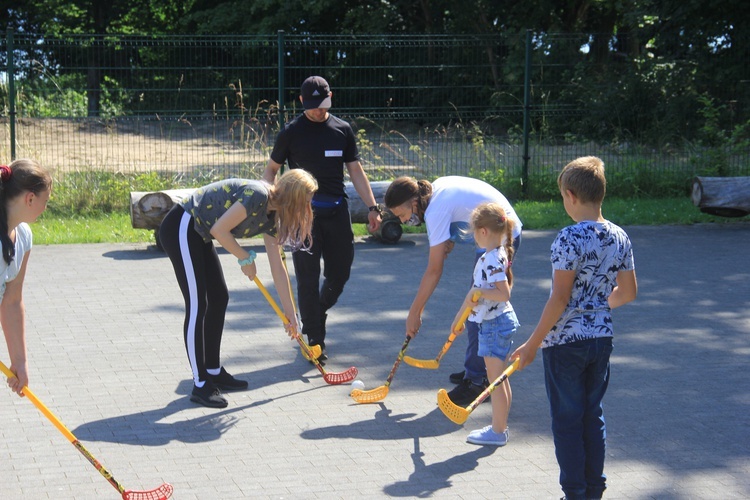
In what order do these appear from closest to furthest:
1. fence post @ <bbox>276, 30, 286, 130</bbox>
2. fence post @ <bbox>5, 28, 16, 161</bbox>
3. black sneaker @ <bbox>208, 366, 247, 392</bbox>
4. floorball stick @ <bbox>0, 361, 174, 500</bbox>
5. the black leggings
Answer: floorball stick @ <bbox>0, 361, 174, 500</bbox>
the black leggings
black sneaker @ <bbox>208, 366, 247, 392</bbox>
fence post @ <bbox>5, 28, 16, 161</bbox>
fence post @ <bbox>276, 30, 286, 130</bbox>

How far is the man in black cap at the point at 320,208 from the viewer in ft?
21.0

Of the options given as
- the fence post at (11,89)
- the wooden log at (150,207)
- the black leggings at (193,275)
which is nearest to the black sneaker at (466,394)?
the black leggings at (193,275)

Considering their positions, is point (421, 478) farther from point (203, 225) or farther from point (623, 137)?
point (623, 137)

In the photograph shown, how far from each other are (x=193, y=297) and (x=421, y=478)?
1.83 metres

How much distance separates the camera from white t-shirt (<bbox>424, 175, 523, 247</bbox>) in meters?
5.14

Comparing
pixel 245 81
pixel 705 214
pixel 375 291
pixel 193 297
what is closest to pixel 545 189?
pixel 705 214

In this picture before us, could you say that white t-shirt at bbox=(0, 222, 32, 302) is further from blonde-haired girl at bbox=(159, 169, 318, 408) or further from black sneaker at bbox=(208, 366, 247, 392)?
black sneaker at bbox=(208, 366, 247, 392)

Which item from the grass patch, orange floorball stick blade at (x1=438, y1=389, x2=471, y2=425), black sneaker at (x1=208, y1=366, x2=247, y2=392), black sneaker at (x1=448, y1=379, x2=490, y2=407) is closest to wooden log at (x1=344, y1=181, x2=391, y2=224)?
the grass patch

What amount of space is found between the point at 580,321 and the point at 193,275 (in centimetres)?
248

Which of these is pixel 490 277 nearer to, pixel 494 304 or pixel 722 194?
pixel 494 304

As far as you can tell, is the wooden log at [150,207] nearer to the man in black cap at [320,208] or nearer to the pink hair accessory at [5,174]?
the man in black cap at [320,208]

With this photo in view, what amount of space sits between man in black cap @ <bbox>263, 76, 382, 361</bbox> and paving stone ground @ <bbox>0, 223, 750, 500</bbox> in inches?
16.5

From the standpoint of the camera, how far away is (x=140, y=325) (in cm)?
730

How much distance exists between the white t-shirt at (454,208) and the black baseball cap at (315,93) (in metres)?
1.37
